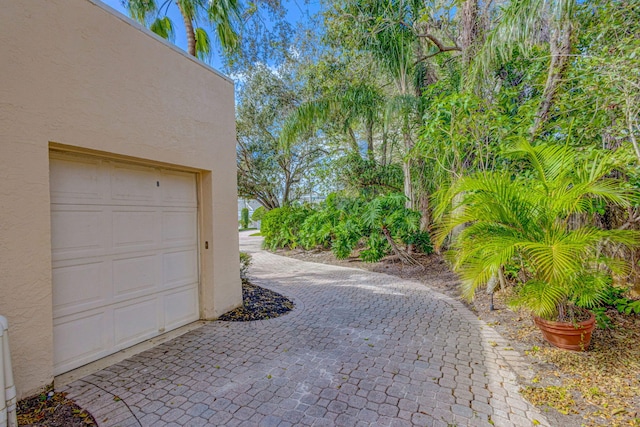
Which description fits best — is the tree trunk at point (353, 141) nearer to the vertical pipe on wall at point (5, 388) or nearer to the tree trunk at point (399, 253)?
the tree trunk at point (399, 253)

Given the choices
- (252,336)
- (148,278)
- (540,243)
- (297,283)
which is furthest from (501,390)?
(297,283)

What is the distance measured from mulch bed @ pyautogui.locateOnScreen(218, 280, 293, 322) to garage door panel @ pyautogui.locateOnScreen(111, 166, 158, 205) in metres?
2.17

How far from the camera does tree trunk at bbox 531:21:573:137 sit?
4.85 m

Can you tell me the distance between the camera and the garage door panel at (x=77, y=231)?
3.04 m

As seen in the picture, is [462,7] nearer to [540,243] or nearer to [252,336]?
[540,243]

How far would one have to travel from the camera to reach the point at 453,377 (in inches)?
120

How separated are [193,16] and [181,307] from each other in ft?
19.8

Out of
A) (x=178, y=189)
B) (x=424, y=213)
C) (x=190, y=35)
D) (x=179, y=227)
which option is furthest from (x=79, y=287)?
(x=424, y=213)

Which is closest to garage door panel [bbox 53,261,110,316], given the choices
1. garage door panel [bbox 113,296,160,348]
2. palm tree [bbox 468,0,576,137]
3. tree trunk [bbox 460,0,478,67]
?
garage door panel [bbox 113,296,160,348]

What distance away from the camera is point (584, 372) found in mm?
3064

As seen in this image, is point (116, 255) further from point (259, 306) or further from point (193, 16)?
point (193, 16)

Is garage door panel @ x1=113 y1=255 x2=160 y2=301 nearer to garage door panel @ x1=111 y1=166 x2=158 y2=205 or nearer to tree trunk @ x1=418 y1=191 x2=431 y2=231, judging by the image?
garage door panel @ x1=111 y1=166 x2=158 y2=205

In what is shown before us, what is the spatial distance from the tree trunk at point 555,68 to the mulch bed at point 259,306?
5498 mm

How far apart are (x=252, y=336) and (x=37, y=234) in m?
2.64
